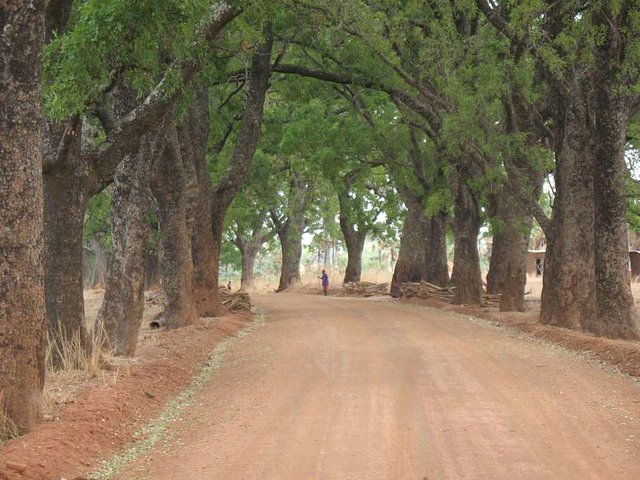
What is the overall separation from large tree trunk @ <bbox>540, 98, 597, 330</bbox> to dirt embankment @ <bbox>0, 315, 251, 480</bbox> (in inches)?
319

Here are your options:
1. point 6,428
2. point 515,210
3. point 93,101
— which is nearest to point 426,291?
point 515,210

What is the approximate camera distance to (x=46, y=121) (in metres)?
11.3

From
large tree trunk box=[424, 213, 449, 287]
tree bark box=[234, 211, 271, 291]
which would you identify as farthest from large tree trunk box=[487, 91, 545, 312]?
tree bark box=[234, 211, 271, 291]

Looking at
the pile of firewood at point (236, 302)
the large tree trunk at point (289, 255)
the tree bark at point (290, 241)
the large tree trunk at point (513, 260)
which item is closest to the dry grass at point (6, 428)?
the pile of firewood at point (236, 302)

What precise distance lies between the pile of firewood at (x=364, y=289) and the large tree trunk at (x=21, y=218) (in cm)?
2872

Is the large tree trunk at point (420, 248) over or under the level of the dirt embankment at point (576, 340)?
over

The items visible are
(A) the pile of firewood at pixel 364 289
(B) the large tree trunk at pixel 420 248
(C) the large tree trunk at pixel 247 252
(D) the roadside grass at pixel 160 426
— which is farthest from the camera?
(C) the large tree trunk at pixel 247 252

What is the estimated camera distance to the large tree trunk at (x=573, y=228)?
17359 mm

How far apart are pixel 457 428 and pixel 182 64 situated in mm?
6352

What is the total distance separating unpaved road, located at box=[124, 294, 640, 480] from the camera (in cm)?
703

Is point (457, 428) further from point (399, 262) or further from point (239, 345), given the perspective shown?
point (399, 262)

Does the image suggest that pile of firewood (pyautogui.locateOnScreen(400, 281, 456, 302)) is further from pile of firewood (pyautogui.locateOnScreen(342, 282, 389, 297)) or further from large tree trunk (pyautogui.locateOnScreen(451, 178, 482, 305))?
pile of firewood (pyautogui.locateOnScreen(342, 282, 389, 297))

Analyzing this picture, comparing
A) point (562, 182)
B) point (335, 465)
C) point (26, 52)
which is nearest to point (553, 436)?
point (335, 465)

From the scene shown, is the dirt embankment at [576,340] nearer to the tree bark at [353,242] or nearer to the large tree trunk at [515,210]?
the large tree trunk at [515,210]
